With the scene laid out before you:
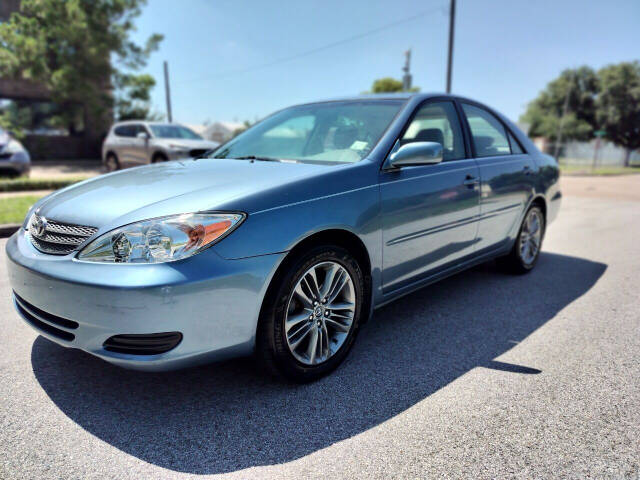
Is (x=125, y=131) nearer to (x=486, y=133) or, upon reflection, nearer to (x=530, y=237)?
(x=486, y=133)

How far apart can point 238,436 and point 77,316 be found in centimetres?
91

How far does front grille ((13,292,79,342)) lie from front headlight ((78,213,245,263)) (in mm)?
330

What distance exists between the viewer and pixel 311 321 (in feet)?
8.55

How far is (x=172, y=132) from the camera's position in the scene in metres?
12.7

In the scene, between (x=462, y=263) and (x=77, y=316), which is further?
(x=462, y=263)

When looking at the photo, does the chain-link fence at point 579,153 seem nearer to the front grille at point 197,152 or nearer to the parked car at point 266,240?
the front grille at point 197,152

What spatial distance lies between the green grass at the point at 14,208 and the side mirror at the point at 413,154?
5.07 meters

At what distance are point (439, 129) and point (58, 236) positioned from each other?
8.68ft

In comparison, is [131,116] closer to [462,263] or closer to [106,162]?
[106,162]

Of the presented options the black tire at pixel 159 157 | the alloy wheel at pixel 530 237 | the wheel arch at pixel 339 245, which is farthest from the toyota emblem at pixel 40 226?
the black tire at pixel 159 157

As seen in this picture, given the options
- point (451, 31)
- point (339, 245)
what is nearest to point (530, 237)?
point (339, 245)

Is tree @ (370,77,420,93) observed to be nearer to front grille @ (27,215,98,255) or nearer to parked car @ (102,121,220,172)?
parked car @ (102,121,220,172)

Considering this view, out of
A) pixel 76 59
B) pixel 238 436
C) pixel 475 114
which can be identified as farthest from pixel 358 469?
pixel 76 59

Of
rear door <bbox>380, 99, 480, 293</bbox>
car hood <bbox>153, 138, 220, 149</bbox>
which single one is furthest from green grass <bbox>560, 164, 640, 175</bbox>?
rear door <bbox>380, 99, 480, 293</bbox>
